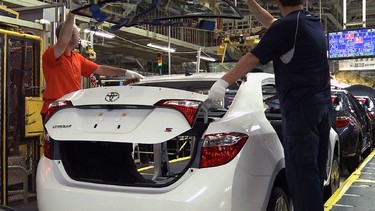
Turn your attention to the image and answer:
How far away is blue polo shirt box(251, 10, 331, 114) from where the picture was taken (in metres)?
2.72

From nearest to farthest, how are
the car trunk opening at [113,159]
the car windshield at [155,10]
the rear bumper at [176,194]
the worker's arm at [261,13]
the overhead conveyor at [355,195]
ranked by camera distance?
the rear bumper at [176,194] < the car trunk opening at [113,159] < the overhead conveyor at [355,195] < the worker's arm at [261,13] < the car windshield at [155,10]

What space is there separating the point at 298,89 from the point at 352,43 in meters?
13.0

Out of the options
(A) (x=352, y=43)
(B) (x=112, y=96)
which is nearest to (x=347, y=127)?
(B) (x=112, y=96)

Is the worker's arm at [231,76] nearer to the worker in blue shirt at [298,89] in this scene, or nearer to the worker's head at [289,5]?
the worker in blue shirt at [298,89]

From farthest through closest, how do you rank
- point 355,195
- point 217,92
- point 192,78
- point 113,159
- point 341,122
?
point 341,122, point 355,195, point 192,78, point 113,159, point 217,92

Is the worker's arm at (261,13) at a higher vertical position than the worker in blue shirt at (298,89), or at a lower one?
higher

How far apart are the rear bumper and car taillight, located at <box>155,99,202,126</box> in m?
0.32

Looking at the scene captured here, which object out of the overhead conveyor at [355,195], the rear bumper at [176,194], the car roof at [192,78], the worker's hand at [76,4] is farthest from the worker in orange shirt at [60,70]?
the overhead conveyor at [355,195]

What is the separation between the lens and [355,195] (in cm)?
396

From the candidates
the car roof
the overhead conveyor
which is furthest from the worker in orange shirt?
the overhead conveyor

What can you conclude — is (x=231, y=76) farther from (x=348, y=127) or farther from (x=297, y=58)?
(x=348, y=127)

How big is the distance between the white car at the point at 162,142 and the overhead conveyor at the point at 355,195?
0.62 metres

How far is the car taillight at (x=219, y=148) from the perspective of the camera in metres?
2.53

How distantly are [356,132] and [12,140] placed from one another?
17.8 ft
